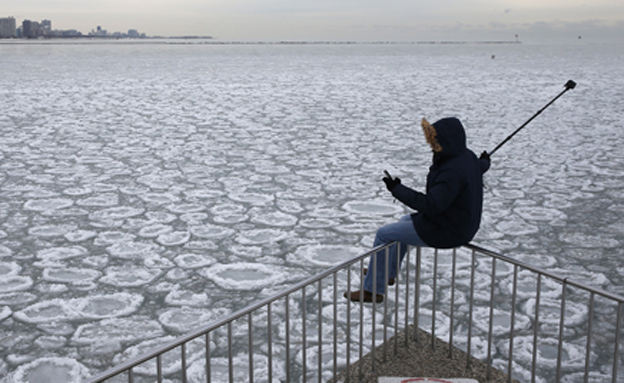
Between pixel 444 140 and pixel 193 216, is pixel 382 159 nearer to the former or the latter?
pixel 193 216

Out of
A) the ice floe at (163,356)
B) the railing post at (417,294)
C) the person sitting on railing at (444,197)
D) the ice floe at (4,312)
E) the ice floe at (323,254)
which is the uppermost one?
the person sitting on railing at (444,197)

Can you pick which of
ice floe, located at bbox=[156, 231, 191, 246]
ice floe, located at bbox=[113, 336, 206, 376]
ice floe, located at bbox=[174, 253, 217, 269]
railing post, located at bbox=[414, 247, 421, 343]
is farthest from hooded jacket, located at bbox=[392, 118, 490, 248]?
ice floe, located at bbox=[156, 231, 191, 246]

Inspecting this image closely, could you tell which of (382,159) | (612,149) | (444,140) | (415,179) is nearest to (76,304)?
(444,140)

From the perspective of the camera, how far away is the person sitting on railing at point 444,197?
303 cm

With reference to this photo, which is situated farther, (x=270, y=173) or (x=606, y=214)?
(x=270, y=173)

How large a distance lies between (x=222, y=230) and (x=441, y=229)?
3.07 m

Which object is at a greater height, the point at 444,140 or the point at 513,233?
the point at 444,140

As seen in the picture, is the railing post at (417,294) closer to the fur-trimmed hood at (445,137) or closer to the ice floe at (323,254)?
the fur-trimmed hood at (445,137)

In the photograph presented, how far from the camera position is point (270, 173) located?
8133mm

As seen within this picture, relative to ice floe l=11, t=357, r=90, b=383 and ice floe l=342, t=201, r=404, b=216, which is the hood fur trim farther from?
ice floe l=342, t=201, r=404, b=216

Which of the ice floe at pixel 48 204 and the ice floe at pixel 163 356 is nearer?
the ice floe at pixel 163 356

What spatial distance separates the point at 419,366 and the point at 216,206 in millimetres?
3783

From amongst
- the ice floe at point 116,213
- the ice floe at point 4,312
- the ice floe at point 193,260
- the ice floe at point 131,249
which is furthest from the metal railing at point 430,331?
the ice floe at point 116,213

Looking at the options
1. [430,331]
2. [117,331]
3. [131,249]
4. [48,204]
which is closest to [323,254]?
[430,331]
